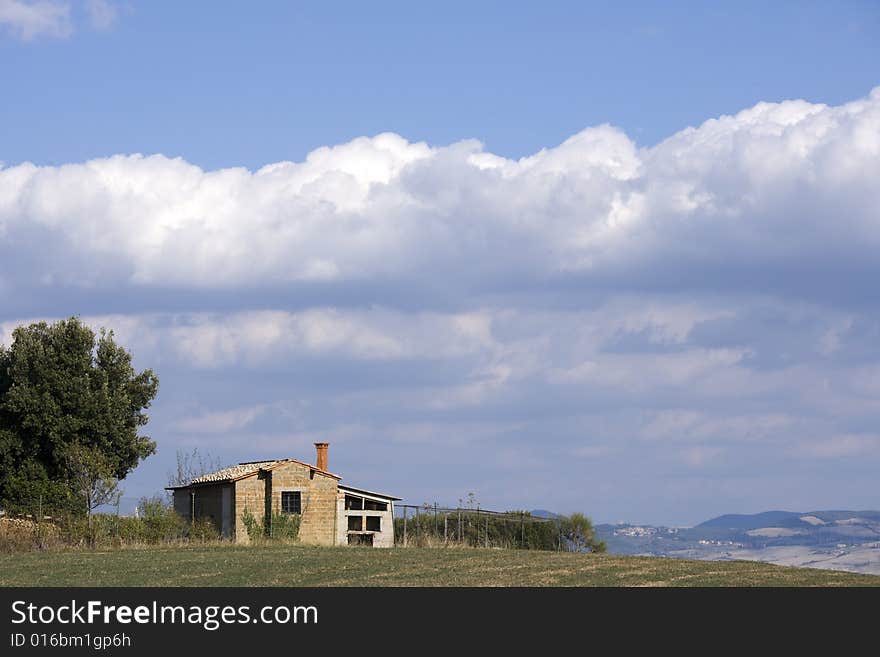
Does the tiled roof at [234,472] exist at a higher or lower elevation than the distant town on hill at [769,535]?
higher

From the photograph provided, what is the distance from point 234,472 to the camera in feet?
165

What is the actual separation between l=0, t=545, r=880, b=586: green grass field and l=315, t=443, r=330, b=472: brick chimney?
13717mm

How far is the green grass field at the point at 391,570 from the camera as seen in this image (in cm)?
2675

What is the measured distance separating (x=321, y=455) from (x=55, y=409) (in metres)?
11.6

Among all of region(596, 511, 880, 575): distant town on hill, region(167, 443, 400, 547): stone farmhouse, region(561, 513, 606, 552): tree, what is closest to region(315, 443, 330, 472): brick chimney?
region(167, 443, 400, 547): stone farmhouse

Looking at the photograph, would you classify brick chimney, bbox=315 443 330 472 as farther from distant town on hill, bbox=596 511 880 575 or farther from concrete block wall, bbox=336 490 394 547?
distant town on hill, bbox=596 511 880 575

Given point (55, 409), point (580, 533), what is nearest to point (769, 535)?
point (580, 533)

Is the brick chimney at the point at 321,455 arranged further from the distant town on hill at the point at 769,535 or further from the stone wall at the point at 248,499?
the distant town on hill at the point at 769,535

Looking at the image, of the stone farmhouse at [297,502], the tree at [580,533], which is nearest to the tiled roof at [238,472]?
the stone farmhouse at [297,502]

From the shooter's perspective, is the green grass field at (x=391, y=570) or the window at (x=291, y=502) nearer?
the green grass field at (x=391, y=570)

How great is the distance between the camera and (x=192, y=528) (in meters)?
45.8
